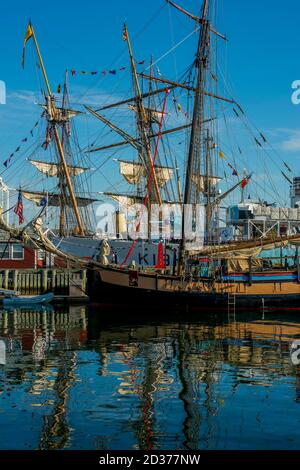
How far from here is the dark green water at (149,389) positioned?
1078cm

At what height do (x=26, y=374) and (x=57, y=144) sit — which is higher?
(x=57, y=144)

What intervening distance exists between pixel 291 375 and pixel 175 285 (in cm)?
1883

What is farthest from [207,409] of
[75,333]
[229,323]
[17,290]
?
[17,290]

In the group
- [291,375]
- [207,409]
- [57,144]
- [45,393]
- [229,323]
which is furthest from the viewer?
[57,144]

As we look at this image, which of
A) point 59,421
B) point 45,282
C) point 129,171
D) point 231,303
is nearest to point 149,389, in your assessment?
point 59,421

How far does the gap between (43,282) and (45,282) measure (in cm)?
17

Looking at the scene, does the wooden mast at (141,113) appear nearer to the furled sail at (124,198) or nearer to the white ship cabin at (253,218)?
the white ship cabin at (253,218)

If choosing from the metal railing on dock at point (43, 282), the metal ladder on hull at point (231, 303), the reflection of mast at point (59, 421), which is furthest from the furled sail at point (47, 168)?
the reflection of mast at point (59, 421)

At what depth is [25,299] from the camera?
39906 millimetres

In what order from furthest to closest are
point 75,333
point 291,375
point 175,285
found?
point 175,285 < point 75,333 < point 291,375

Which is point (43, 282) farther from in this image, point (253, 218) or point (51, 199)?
point (253, 218)
